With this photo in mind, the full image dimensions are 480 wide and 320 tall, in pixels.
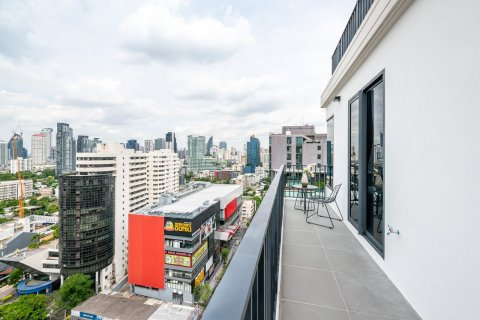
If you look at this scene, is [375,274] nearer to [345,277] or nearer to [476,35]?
[345,277]

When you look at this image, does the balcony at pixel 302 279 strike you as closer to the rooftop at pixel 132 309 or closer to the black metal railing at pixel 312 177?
the black metal railing at pixel 312 177

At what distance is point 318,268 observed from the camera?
258 centimetres

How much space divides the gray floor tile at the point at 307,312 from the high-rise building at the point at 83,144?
8438 centimetres

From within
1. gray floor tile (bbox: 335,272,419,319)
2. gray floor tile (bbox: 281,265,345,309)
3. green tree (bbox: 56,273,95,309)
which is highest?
gray floor tile (bbox: 281,265,345,309)

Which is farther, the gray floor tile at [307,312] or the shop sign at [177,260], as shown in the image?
the shop sign at [177,260]

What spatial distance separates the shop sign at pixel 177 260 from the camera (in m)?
20.8

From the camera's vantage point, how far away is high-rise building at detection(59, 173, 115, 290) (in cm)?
2198

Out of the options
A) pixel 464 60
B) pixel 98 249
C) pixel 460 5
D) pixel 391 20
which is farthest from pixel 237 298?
pixel 98 249

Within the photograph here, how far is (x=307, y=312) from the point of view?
187cm

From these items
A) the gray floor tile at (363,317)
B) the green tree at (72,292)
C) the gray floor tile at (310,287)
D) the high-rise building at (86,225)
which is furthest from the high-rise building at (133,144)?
the gray floor tile at (363,317)

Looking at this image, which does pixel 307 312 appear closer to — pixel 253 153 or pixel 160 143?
pixel 253 153

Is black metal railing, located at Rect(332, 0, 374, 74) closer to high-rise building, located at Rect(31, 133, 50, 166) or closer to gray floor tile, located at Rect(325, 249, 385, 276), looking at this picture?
gray floor tile, located at Rect(325, 249, 385, 276)

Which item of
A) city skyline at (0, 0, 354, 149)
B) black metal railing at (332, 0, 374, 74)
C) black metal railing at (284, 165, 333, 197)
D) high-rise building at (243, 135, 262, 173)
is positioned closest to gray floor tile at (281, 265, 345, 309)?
black metal railing at (332, 0, 374, 74)

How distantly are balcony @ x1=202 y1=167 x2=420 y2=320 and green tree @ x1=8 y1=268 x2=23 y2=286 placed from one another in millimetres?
40447
